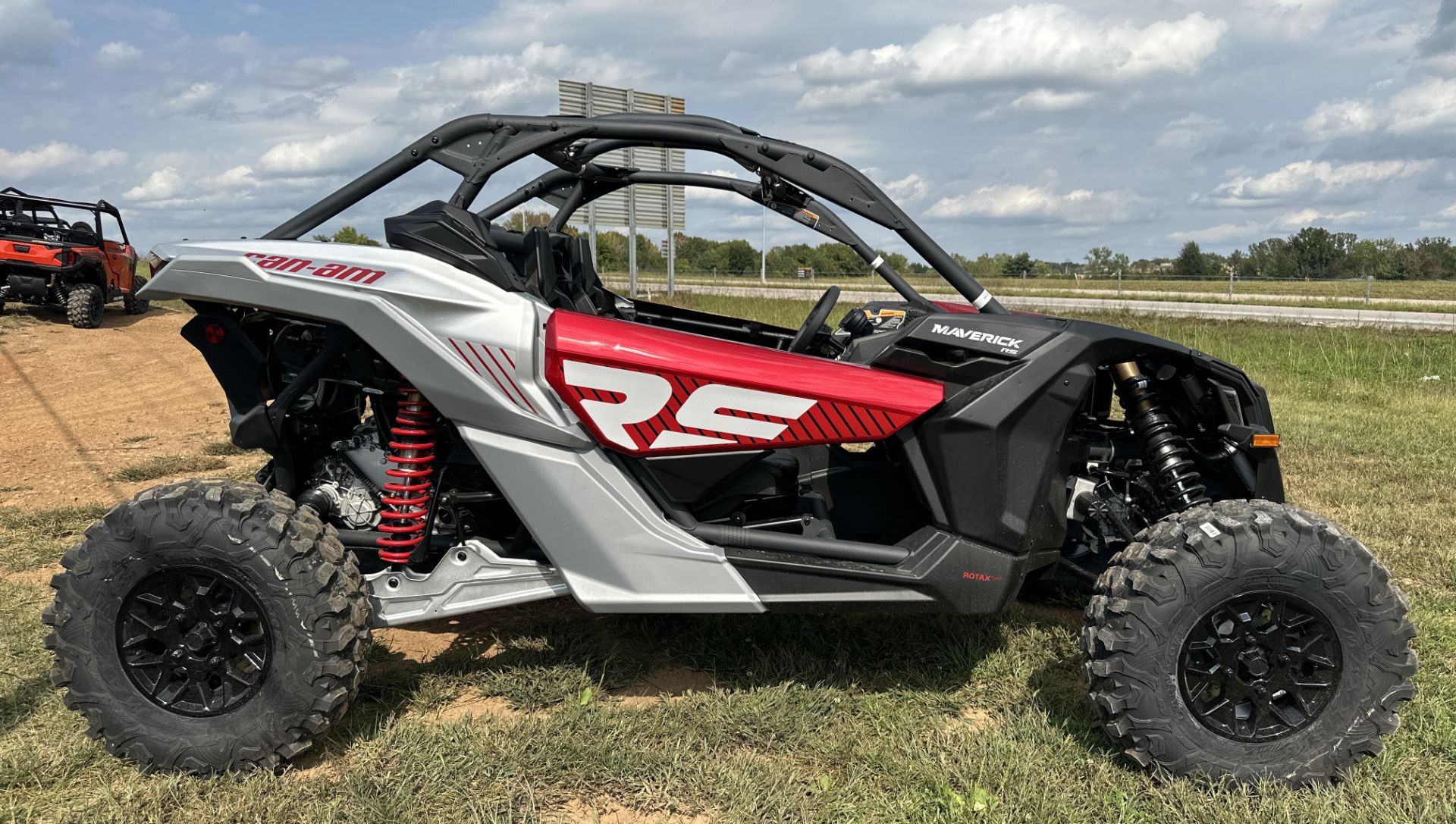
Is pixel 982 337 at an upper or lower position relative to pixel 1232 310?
upper

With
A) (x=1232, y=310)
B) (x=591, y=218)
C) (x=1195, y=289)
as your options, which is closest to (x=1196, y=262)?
(x=1195, y=289)

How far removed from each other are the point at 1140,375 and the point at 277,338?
2904 millimetres

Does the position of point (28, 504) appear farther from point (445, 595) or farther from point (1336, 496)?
point (1336, 496)

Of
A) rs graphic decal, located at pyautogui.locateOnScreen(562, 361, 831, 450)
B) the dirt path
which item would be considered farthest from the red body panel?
the dirt path

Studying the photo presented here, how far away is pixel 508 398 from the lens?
9.53ft

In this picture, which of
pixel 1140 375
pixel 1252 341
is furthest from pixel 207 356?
pixel 1252 341

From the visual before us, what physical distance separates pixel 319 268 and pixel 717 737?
190 cm

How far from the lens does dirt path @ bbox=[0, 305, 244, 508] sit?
21.3ft

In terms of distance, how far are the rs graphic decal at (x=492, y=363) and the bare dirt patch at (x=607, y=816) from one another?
1171 millimetres

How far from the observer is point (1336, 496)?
19.5 ft

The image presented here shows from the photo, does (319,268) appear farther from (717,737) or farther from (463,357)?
(717,737)

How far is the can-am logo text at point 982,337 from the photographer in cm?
294

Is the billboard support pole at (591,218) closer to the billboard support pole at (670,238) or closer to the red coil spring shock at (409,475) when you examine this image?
the billboard support pole at (670,238)

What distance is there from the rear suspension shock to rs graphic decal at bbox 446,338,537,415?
1.92 m
